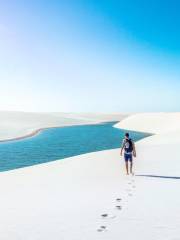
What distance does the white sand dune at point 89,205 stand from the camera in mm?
6735

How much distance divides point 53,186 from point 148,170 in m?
5.20

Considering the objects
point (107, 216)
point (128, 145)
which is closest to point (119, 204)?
point (107, 216)

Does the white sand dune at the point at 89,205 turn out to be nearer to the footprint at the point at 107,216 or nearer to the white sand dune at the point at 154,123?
the footprint at the point at 107,216

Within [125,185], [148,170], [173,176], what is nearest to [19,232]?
[125,185]

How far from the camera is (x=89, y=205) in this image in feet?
29.2

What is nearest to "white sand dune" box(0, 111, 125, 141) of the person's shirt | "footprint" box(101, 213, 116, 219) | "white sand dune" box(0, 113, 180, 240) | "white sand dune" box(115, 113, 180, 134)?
"white sand dune" box(115, 113, 180, 134)

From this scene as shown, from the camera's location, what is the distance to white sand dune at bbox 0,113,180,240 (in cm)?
674

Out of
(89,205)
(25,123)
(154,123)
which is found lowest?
(89,205)

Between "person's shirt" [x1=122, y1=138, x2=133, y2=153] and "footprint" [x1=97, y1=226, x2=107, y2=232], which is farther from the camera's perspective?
"person's shirt" [x1=122, y1=138, x2=133, y2=153]

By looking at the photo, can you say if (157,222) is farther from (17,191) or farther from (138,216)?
(17,191)

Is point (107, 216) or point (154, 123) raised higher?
point (154, 123)

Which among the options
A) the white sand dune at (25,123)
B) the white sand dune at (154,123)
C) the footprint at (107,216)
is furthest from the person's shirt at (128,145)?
the white sand dune at (154,123)

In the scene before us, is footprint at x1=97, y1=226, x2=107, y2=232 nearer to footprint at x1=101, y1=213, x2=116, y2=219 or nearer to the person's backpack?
footprint at x1=101, y1=213, x2=116, y2=219

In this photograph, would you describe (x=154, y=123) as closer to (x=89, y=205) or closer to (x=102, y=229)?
(x=89, y=205)
